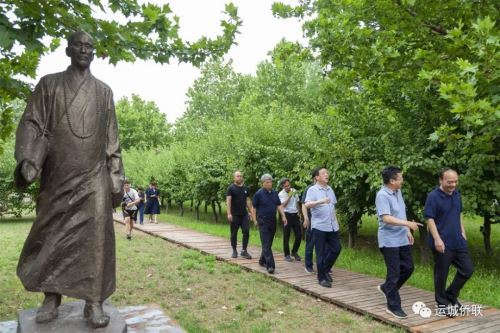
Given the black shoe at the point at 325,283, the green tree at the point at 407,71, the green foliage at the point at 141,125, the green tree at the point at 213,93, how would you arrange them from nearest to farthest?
the green tree at the point at 407,71
the black shoe at the point at 325,283
the green tree at the point at 213,93
the green foliage at the point at 141,125

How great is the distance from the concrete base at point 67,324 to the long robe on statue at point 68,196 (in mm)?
261

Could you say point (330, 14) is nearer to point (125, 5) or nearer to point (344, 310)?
point (125, 5)

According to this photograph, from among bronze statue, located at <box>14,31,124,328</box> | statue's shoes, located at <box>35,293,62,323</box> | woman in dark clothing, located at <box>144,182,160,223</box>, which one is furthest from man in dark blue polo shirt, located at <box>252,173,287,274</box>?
woman in dark clothing, located at <box>144,182,160,223</box>

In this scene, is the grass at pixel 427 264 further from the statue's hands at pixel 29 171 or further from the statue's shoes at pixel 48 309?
the statue's hands at pixel 29 171

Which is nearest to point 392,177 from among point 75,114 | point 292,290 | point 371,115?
point 292,290

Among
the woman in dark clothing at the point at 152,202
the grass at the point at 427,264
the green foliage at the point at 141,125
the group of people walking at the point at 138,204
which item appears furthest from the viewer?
the green foliage at the point at 141,125

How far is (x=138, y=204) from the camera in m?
16.3

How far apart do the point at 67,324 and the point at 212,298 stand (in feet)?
12.2

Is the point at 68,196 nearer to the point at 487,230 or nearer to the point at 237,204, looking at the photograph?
the point at 237,204

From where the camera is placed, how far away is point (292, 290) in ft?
24.6

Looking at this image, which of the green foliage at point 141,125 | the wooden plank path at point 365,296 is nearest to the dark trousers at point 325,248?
the wooden plank path at point 365,296

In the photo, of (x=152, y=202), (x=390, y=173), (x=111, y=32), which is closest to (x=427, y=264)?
(x=390, y=173)

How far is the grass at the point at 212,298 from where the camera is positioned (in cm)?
580

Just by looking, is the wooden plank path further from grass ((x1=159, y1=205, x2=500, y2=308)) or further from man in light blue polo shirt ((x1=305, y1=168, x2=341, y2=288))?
grass ((x1=159, y1=205, x2=500, y2=308))
